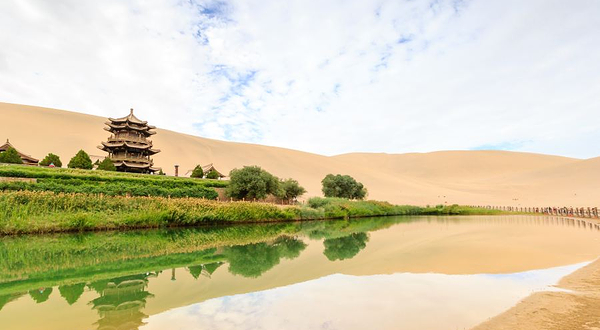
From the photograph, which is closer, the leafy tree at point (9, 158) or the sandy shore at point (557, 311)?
the sandy shore at point (557, 311)

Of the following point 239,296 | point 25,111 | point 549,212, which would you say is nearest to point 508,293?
point 239,296

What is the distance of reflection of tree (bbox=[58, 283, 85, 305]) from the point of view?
5.93 m

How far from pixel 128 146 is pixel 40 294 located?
30.8 m

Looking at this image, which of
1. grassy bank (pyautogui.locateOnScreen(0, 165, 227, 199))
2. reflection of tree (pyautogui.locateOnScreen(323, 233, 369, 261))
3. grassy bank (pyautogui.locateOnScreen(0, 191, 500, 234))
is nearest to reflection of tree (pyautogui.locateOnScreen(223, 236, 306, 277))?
reflection of tree (pyautogui.locateOnScreen(323, 233, 369, 261))

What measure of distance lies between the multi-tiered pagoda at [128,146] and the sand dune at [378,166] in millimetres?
20008

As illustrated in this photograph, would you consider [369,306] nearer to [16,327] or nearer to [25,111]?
[16,327]

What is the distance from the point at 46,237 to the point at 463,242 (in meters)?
17.6

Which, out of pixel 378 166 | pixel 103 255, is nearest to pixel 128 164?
pixel 103 255

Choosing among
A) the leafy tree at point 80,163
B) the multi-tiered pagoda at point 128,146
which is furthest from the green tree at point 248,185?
the leafy tree at point 80,163

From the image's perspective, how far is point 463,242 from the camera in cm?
1349

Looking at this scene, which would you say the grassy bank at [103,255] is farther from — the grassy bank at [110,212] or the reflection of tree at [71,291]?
the grassy bank at [110,212]

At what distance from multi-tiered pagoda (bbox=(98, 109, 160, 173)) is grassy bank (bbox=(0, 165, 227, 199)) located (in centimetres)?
634

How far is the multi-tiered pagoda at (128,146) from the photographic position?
34.2 m

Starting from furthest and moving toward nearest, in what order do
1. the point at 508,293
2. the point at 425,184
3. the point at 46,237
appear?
1. the point at 425,184
2. the point at 46,237
3. the point at 508,293
